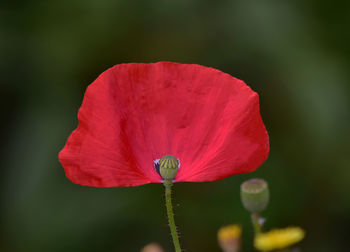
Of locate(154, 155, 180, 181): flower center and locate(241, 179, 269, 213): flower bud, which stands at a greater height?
locate(154, 155, 180, 181): flower center

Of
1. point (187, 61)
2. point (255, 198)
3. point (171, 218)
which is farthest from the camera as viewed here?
point (187, 61)

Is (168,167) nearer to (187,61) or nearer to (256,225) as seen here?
(256,225)

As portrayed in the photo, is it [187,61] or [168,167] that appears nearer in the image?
[168,167]

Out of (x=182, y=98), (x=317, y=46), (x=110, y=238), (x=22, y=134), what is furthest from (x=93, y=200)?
(x=182, y=98)

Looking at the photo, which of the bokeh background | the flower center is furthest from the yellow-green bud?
the bokeh background

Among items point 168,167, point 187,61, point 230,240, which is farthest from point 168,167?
point 187,61

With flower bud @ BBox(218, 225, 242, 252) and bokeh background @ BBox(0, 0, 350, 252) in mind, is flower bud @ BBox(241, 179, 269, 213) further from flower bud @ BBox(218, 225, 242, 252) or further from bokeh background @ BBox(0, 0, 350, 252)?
bokeh background @ BBox(0, 0, 350, 252)

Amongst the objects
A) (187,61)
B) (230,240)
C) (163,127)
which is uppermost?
(187,61)
